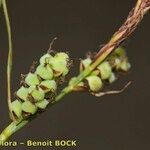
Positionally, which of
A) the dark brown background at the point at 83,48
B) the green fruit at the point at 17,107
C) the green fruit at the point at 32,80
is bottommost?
the green fruit at the point at 17,107

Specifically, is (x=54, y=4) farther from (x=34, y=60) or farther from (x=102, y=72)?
(x=102, y=72)

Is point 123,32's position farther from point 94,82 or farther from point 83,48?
point 83,48

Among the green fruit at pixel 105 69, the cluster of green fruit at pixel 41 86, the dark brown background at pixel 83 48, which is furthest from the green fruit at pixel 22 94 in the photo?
the dark brown background at pixel 83 48

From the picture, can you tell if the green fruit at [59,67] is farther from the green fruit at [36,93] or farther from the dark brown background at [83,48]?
the dark brown background at [83,48]

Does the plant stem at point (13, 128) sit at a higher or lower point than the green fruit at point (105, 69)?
lower

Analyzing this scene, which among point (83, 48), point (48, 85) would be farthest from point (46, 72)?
point (83, 48)

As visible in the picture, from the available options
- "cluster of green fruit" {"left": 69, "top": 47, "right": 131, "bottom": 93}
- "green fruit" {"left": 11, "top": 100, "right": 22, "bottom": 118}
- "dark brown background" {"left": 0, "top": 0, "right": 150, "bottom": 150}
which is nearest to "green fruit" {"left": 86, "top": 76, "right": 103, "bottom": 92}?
"cluster of green fruit" {"left": 69, "top": 47, "right": 131, "bottom": 93}

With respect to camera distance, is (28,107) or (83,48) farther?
(83,48)

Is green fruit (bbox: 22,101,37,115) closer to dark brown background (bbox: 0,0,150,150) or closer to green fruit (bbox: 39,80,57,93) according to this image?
green fruit (bbox: 39,80,57,93)
